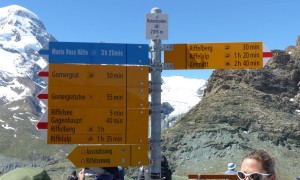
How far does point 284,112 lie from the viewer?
195 feet

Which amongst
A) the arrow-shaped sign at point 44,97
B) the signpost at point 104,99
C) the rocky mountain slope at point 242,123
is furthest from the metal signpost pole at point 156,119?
the rocky mountain slope at point 242,123

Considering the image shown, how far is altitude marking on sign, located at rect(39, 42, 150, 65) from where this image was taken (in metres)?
5.66

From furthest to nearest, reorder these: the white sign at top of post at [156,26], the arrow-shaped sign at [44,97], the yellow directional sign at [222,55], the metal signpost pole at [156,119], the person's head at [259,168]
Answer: the yellow directional sign at [222,55] < the white sign at top of post at [156,26] < the metal signpost pole at [156,119] < the arrow-shaped sign at [44,97] < the person's head at [259,168]

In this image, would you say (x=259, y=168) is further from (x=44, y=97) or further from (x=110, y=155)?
(x=44, y=97)

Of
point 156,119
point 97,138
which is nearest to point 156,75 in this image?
point 156,119

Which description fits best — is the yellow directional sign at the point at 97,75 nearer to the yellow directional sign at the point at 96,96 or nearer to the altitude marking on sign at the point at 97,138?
the yellow directional sign at the point at 96,96

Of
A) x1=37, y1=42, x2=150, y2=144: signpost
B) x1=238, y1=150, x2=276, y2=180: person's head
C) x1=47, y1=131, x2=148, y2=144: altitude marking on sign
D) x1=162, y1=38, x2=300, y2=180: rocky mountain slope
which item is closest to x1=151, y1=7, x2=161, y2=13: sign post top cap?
x1=37, y1=42, x2=150, y2=144: signpost

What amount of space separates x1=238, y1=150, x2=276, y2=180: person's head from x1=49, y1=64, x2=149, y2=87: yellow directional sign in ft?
7.68

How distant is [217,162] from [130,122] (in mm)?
42060

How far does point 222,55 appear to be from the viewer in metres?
5.91

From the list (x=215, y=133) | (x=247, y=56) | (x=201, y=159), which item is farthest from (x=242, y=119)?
(x=247, y=56)

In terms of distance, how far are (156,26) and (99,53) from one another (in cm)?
77

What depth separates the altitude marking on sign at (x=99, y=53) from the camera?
5664 millimetres

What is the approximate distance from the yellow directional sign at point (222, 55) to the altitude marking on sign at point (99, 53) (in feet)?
1.85
